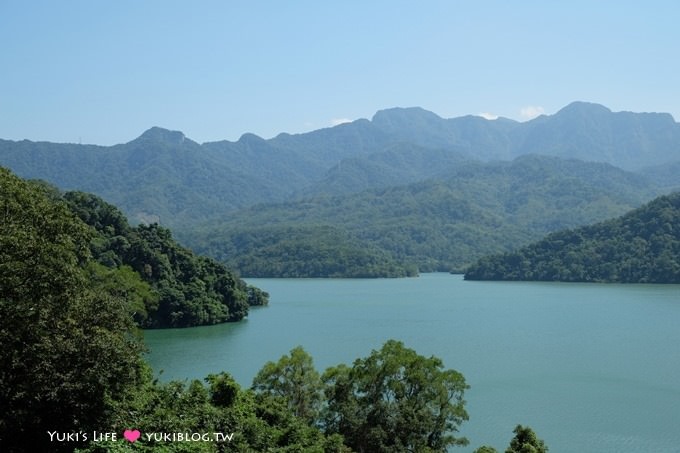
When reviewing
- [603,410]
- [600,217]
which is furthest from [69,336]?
[600,217]

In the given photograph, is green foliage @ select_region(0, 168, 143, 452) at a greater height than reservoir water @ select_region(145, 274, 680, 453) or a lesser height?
greater

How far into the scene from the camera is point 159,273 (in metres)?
56.8

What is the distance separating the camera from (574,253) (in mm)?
114062

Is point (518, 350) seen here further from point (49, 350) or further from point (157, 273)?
point (49, 350)

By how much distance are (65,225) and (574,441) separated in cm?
1771

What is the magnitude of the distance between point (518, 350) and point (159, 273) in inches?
1205

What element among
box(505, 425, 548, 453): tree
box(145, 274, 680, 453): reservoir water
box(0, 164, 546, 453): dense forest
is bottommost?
box(145, 274, 680, 453): reservoir water

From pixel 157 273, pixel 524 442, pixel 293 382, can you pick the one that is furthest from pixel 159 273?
pixel 524 442

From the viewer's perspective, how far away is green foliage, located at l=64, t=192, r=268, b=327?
173 ft

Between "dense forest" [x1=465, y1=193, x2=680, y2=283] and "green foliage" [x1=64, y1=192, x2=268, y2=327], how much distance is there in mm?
67630

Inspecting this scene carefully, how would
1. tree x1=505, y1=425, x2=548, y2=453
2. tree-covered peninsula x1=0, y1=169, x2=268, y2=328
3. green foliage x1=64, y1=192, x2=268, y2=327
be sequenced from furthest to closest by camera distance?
green foliage x1=64, y1=192, x2=268, y2=327, tree-covered peninsula x1=0, y1=169, x2=268, y2=328, tree x1=505, y1=425, x2=548, y2=453

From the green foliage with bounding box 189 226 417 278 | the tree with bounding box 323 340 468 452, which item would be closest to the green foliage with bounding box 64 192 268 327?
the tree with bounding box 323 340 468 452

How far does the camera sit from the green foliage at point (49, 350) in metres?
12.6

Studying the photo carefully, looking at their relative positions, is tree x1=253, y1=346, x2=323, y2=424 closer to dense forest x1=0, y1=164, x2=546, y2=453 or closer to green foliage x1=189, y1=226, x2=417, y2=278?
dense forest x1=0, y1=164, x2=546, y2=453
